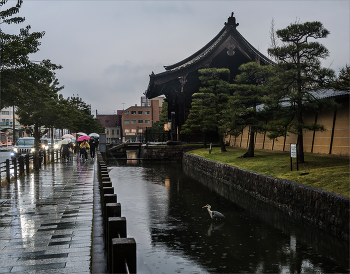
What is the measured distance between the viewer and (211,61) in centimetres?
3625

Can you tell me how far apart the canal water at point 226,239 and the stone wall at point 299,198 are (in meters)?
0.29

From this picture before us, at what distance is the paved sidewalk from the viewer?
5.78m

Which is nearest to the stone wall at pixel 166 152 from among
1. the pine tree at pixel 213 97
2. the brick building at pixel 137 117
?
the pine tree at pixel 213 97

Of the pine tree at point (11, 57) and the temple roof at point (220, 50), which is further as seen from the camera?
the temple roof at point (220, 50)

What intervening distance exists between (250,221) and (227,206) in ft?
7.93

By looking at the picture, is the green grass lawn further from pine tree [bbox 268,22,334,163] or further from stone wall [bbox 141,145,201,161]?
stone wall [bbox 141,145,201,161]

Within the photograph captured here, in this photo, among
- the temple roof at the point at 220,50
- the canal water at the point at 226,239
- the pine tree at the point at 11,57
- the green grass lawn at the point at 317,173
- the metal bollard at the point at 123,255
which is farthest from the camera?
the temple roof at the point at 220,50

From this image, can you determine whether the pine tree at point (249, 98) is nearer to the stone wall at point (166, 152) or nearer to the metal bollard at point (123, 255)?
the stone wall at point (166, 152)

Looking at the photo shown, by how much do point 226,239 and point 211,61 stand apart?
2886 cm

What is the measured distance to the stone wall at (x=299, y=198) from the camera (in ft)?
28.7

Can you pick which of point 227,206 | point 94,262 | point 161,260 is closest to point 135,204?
point 227,206

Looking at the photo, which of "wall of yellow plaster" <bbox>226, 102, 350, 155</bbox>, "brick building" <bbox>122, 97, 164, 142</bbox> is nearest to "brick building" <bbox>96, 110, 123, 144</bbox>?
"brick building" <bbox>122, 97, 164, 142</bbox>

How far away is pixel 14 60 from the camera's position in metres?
14.4

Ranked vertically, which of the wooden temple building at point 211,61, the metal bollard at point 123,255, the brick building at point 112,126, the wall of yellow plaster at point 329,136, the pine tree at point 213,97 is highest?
the wooden temple building at point 211,61
